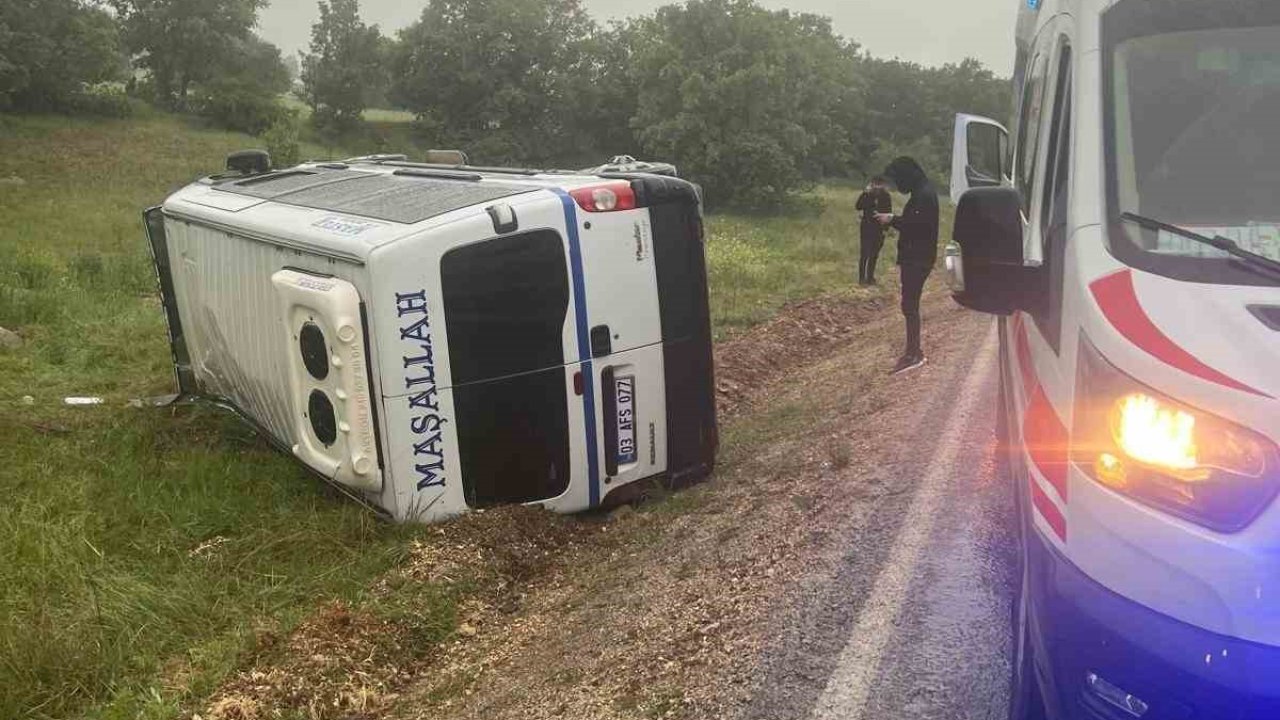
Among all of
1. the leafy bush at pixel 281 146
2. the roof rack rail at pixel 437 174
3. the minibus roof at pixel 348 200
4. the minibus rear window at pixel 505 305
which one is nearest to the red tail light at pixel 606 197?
the minibus roof at pixel 348 200

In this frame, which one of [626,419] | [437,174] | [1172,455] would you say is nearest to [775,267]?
[437,174]

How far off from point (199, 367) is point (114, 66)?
45.1 m

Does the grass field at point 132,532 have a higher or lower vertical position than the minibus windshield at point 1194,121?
lower

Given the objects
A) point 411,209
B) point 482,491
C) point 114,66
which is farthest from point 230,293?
point 114,66

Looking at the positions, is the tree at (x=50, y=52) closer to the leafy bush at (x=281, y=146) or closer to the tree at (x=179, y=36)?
the tree at (x=179, y=36)

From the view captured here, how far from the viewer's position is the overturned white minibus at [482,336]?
16.9 feet

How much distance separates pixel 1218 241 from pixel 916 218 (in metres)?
5.76

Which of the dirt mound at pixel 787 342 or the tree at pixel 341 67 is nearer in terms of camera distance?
the dirt mound at pixel 787 342

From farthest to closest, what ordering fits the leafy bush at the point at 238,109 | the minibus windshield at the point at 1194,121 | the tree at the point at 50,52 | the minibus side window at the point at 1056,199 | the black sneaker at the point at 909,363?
the leafy bush at the point at 238,109 < the tree at the point at 50,52 < the black sneaker at the point at 909,363 < the minibus side window at the point at 1056,199 < the minibus windshield at the point at 1194,121

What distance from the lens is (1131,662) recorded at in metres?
2.20

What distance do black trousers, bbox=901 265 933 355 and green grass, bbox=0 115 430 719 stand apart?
485 cm

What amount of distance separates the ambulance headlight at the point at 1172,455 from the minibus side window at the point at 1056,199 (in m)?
0.41

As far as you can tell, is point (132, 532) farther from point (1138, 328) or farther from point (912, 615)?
point (1138, 328)

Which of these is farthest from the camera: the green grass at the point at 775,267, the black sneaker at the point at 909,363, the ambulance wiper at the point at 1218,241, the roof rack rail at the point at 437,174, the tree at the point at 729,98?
the tree at the point at 729,98
